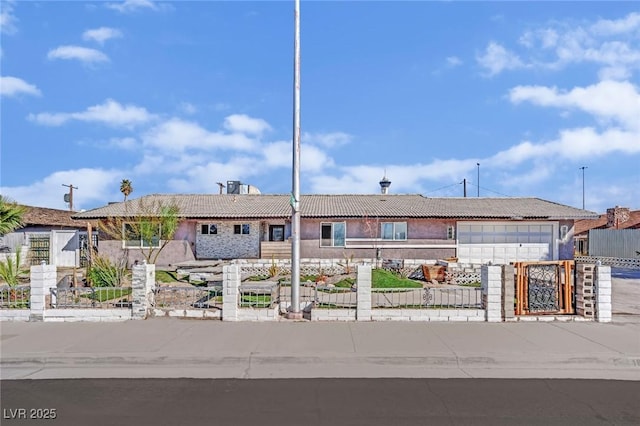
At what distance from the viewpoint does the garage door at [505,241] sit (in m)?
23.0

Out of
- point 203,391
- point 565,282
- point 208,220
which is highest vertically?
point 208,220

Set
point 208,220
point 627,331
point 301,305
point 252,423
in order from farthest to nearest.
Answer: point 208,220 → point 301,305 → point 627,331 → point 252,423

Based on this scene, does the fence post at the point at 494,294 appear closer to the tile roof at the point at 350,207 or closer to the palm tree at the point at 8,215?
the tile roof at the point at 350,207

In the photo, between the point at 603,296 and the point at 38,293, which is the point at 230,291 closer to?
the point at 38,293

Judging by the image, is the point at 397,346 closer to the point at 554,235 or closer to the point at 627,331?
the point at 627,331

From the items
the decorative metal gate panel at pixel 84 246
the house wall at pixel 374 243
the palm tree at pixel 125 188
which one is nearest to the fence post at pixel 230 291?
the house wall at pixel 374 243

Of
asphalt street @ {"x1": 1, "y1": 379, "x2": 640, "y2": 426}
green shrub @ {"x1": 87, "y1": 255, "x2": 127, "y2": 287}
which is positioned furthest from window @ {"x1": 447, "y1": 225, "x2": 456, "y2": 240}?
asphalt street @ {"x1": 1, "y1": 379, "x2": 640, "y2": 426}

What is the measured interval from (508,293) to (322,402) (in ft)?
20.1

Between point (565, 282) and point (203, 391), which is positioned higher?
point (565, 282)

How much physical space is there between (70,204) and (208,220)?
28099 mm

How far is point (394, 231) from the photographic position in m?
22.9

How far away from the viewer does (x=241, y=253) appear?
889 inches

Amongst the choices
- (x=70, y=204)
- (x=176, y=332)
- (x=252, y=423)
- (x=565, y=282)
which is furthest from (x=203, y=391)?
(x=70, y=204)

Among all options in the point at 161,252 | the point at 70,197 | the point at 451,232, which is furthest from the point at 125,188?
the point at 451,232
